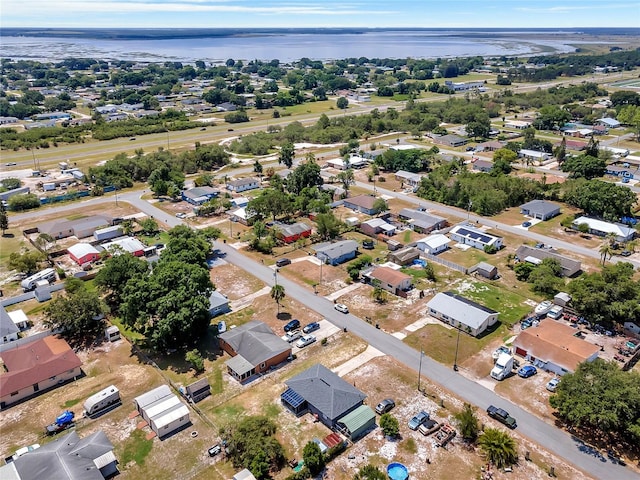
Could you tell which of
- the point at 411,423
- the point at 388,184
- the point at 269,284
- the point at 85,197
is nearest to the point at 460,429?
the point at 411,423

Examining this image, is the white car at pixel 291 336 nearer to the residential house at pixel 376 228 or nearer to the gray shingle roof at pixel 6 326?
the gray shingle roof at pixel 6 326

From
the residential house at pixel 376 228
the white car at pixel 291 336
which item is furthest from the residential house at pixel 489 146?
the white car at pixel 291 336

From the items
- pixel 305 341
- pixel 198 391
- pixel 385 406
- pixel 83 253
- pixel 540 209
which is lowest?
pixel 83 253

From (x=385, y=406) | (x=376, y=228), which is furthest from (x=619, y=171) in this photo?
(x=385, y=406)

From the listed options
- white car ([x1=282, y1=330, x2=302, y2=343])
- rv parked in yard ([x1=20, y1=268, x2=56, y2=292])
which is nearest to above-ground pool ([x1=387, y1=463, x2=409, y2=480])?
white car ([x1=282, y1=330, x2=302, y2=343])

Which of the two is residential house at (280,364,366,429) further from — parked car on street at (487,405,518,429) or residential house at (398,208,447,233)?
residential house at (398,208,447,233)

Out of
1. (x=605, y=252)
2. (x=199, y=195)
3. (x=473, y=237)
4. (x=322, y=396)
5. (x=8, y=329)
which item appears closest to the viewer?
(x=322, y=396)

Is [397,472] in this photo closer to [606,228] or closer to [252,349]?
[252,349]
